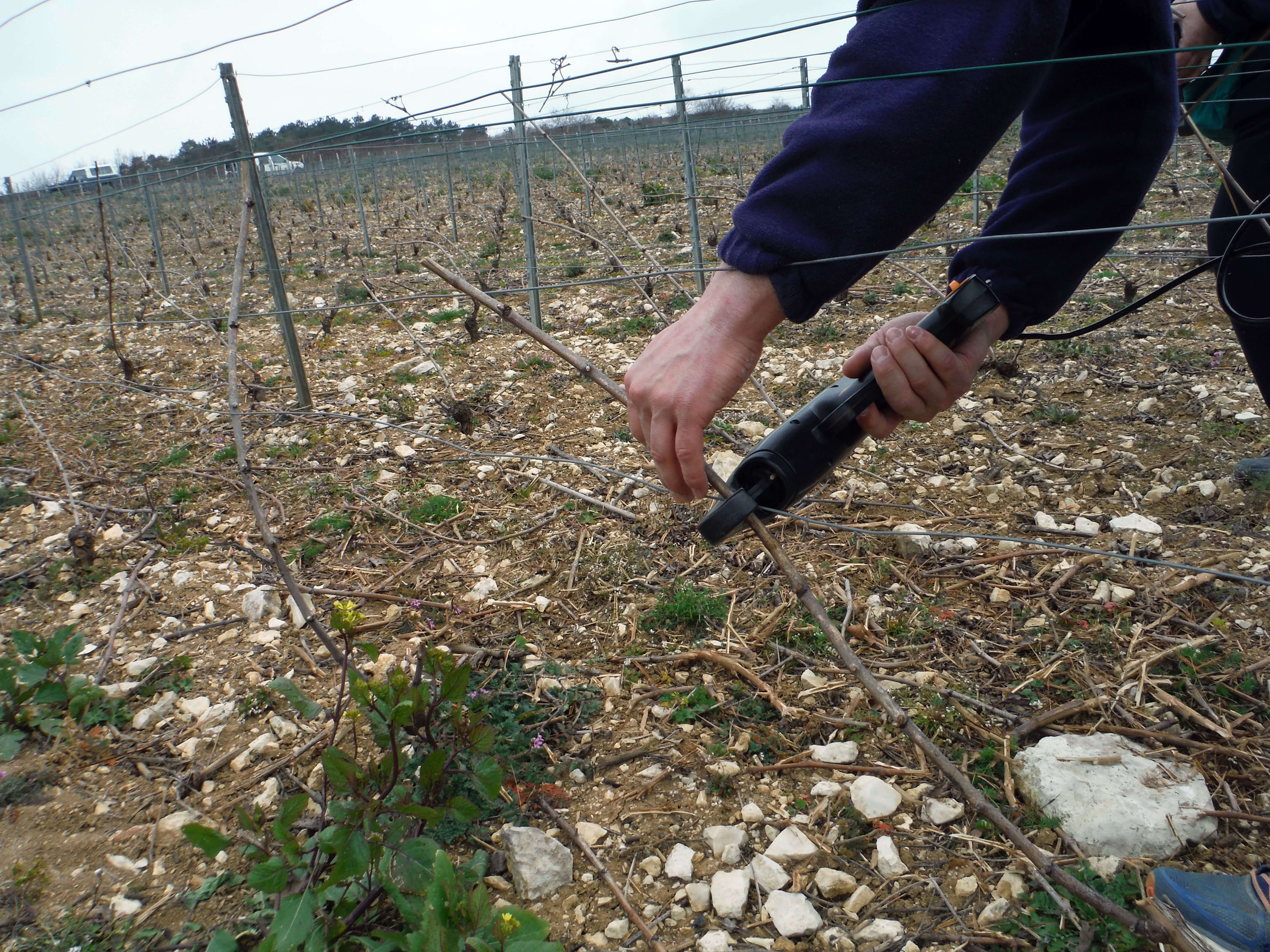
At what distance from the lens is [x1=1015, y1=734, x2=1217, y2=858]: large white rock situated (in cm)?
143

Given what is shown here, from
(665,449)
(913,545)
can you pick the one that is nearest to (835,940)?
(665,449)

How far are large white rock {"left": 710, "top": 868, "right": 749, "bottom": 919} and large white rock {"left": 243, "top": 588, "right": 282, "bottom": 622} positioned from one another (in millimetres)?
1695

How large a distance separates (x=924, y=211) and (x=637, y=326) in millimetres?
3982

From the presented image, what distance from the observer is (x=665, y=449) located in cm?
108

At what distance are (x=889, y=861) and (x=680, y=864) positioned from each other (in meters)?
0.42

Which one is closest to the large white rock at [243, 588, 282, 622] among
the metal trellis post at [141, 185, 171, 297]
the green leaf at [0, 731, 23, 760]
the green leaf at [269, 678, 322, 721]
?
the green leaf at [0, 731, 23, 760]

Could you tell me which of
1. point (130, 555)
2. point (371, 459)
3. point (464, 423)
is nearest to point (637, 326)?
point (464, 423)

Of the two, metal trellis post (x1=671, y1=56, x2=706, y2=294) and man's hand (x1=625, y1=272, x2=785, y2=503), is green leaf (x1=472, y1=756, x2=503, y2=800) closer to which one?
man's hand (x1=625, y1=272, x2=785, y2=503)

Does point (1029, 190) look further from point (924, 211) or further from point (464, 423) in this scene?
point (464, 423)

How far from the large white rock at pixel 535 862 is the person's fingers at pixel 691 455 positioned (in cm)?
88

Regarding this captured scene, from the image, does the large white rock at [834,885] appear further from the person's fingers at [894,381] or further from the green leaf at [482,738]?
the person's fingers at [894,381]

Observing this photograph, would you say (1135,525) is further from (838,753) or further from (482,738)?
(482,738)

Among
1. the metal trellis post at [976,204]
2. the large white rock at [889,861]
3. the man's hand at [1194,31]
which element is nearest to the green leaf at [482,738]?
the large white rock at [889,861]

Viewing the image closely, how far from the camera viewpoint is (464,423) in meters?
3.54
